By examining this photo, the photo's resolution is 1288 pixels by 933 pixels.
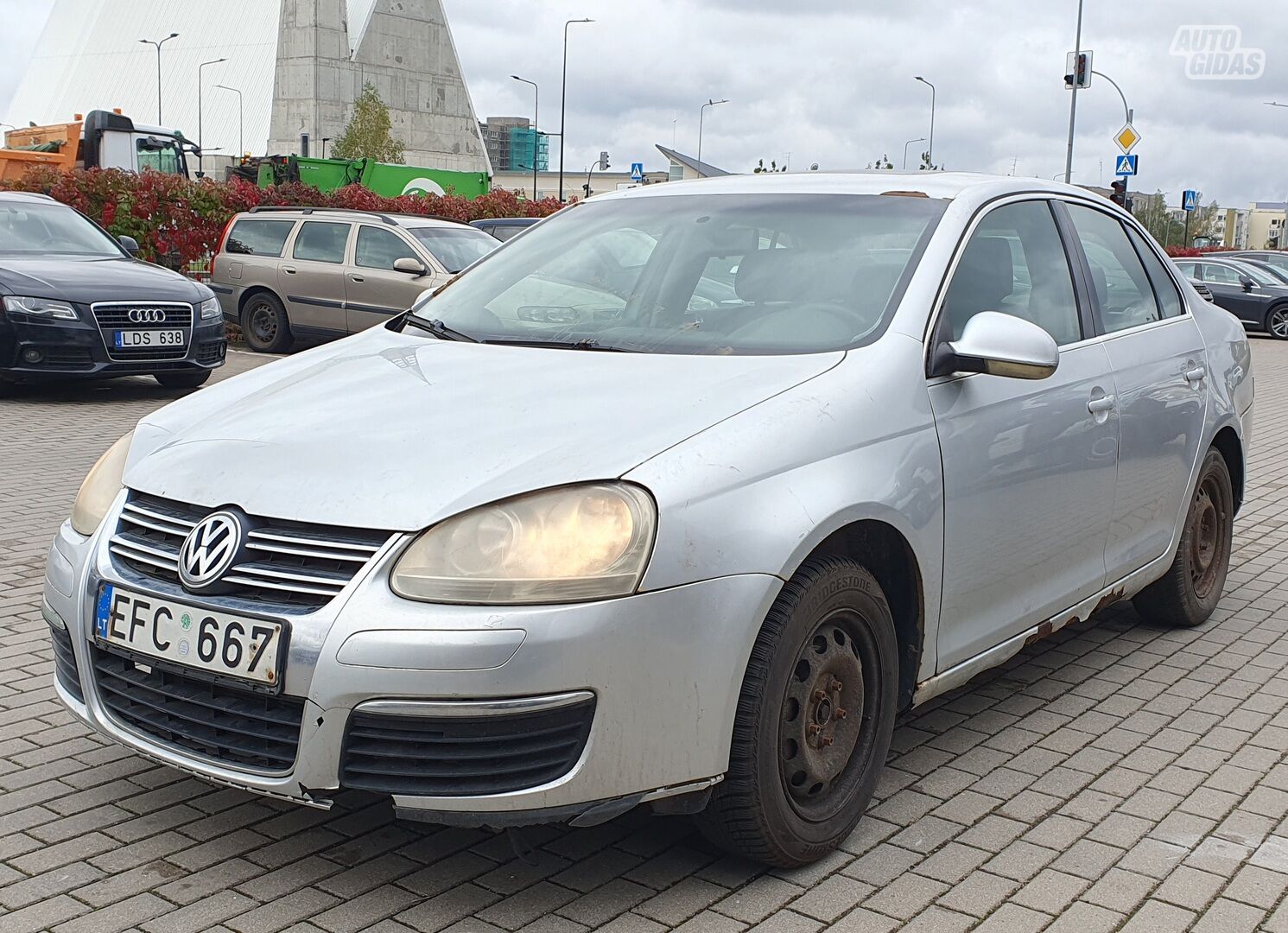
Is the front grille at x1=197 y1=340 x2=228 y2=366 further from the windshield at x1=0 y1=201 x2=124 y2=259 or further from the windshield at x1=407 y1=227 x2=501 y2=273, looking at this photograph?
the windshield at x1=407 y1=227 x2=501 y2=273

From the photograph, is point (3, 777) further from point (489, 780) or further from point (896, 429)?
point (896, 429)

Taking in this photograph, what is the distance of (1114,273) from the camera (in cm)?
481

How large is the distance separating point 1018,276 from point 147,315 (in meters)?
8.82

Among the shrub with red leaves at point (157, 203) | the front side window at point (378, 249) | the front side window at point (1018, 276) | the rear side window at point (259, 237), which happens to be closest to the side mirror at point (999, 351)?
the front side window at point (1018, 276)

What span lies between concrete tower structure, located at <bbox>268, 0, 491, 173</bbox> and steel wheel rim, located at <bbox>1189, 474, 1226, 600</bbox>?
294 ft

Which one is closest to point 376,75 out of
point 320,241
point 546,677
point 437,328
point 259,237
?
point 259,237

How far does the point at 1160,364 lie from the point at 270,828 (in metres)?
3.28

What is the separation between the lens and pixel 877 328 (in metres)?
3.50

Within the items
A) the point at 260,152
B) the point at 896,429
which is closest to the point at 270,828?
the point at 896,429

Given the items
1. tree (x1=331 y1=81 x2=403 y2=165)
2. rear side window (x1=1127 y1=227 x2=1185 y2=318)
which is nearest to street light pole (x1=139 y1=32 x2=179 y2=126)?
tree (x1=331 y1=81 x2=403 y2=165)

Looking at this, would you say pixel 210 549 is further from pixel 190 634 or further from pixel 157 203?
pixel 157 203

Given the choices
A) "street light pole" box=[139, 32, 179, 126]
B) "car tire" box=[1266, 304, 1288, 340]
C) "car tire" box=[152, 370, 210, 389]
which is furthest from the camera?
"street light pole" box=[139, 32, 179, 126]

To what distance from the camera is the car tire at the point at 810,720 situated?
9.53 ft

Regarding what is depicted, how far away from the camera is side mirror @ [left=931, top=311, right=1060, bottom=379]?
3.47 metres
